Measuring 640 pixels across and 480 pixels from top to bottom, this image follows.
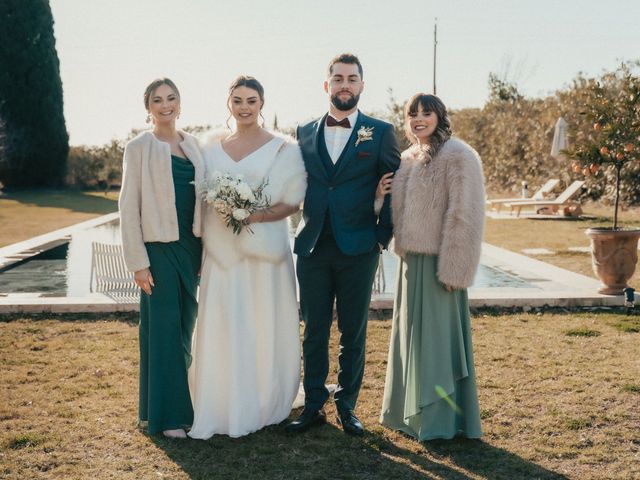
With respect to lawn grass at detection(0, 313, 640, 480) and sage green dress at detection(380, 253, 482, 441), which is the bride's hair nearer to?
sage green dress at detection(380, 253, 482, 441)

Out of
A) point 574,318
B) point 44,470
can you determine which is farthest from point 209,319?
point 574,318

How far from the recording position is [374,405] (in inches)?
179

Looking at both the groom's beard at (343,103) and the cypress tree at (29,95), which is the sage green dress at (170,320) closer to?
the groom's beard at (343,103)

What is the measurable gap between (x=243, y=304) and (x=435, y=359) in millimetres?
1125

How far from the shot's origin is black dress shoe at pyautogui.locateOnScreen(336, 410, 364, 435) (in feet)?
13.1

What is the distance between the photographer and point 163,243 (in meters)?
3.91

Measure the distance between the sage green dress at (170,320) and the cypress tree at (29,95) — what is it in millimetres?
29860

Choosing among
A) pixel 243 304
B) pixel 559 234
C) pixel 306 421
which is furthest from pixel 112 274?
pixel 559 234

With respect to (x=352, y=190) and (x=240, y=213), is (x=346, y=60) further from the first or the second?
(x=240, y=213)

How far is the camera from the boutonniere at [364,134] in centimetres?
384

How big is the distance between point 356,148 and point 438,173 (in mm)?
476

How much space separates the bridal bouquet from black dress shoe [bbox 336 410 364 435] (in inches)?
49.4

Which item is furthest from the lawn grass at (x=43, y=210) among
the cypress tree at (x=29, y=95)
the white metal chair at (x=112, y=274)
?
the white metal chair at (x=112, y=274)

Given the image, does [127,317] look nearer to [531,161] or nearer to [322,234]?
[322,234]
